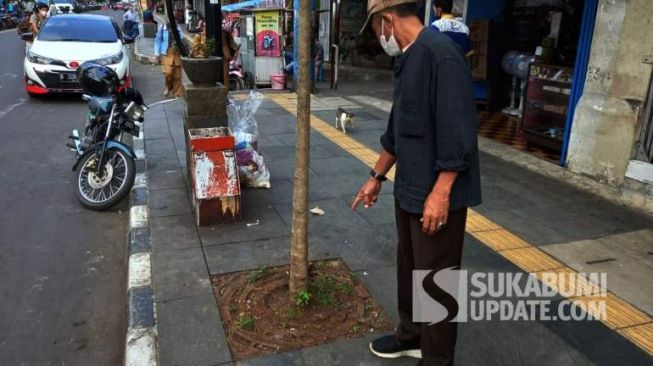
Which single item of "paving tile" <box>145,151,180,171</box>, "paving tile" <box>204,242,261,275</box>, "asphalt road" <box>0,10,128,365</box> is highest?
"paving tile" <box>145,151,180,171</box>

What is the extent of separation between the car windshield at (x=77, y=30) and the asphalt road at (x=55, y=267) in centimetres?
399

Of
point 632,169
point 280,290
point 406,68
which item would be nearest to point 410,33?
point 406,68

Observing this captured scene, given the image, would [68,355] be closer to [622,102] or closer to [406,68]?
[406,68]

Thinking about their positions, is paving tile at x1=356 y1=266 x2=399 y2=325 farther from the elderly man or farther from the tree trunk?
the elderly man

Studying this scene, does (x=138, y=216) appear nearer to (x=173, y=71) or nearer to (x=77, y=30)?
(x=173, y=71)

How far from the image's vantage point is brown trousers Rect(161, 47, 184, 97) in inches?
410

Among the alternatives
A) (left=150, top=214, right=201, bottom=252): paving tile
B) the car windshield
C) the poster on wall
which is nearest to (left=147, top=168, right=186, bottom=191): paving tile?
(left=150, top=214, right=201, bottom=252): paving tile

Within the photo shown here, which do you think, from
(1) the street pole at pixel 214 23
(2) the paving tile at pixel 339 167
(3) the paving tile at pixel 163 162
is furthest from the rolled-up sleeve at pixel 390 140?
(3) the paving tile at pixel 163 162

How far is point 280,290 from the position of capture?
333 cm

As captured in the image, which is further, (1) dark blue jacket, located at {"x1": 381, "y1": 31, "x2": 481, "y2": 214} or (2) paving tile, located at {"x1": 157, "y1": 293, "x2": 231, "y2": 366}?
(2) paving tile, located at {"x1": 157, "y1": 293, "x2": 231, "y2": 366}

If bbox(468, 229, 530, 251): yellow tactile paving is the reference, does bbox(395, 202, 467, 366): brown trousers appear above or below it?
above

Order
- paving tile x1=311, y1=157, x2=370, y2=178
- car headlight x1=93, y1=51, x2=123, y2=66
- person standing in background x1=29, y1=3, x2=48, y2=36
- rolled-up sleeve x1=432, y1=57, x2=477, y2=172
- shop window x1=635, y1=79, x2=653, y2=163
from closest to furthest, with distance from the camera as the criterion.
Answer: rolled-up sleeve x1=432, y1=57, x2=477, y2=172 < shop window x1=635, y1=79, x2=653, y2=163 < paving tile x1=311, y1=157, x2=370, y2=178 < car headlight x1=93, y1=51, x2=123, y2=66 < person standing in background x1=29, y1=3, x2=48, y2=36

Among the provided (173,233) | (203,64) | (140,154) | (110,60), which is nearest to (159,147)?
(140,154)

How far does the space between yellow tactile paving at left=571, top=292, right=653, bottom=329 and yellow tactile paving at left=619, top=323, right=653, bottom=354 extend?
0.04 meters
